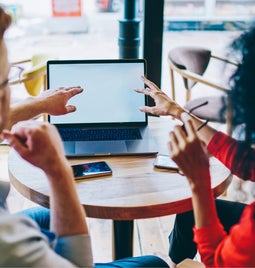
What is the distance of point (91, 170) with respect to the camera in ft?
4.53

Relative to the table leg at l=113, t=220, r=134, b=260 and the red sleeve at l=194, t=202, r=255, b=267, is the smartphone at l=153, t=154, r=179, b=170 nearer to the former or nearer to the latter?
the table leg at l=113, t=220, r=134, b=260

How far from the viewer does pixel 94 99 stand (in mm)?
1710

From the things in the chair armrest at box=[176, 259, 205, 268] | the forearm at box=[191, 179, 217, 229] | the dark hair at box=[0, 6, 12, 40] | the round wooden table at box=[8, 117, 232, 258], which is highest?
the dark hair at box=[0, 6, 12, 40]

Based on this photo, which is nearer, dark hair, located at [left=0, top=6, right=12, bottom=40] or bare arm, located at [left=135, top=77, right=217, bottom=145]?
dark hair, located at [left=0, top=6, right=12, bottom=40]

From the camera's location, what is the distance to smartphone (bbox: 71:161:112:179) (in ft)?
4.45

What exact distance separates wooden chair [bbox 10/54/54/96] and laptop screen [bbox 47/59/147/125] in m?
0.98

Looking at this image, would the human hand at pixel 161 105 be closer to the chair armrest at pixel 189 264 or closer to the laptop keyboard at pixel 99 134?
the laptop keyboard at pixel 99 134

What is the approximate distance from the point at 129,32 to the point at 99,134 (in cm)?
149

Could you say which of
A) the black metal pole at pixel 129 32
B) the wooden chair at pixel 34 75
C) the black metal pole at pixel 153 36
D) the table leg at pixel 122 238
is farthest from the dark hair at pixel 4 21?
the black metal pole at pixel 153 36

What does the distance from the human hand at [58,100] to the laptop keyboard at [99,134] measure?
11 cm

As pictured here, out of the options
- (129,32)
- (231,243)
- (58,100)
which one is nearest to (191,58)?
(129,32)

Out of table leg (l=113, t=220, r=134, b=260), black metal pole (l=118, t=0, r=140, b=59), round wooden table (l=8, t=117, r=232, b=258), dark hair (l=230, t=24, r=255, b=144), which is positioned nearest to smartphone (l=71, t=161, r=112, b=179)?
round wooden table (l=8, t=117, r=232, b=258)

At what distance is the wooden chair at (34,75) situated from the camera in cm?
270

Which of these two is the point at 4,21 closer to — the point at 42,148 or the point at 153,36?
the point at 42,148
